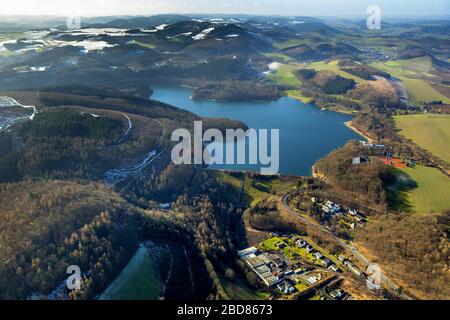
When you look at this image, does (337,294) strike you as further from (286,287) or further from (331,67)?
(331,67)

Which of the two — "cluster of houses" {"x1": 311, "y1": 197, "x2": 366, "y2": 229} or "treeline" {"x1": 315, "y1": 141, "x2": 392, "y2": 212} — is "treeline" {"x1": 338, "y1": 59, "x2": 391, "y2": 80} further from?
"cluster of houses" {"x1": 311, "y1": 197, "x2": 366, "y2": 229}

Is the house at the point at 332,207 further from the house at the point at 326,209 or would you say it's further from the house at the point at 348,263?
the house at the point at 348,263

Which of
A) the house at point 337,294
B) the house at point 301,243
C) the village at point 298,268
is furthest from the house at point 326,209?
the house at point 337,294

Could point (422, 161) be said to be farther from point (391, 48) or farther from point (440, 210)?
point (391, 48)

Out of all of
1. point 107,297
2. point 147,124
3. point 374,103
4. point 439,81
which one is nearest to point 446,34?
point 439,81

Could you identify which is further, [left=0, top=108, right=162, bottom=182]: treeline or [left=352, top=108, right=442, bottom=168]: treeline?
[left=352, top=108, right=442, bottom=168]: treeline

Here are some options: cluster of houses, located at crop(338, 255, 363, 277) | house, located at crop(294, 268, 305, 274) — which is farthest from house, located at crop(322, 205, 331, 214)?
house, located at crop(294, 268, 305, 274)

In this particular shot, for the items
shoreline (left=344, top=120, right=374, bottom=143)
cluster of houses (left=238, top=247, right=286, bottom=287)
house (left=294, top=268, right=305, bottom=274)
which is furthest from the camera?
shoreline (left=344, top=120, right=374, bottom=143)
